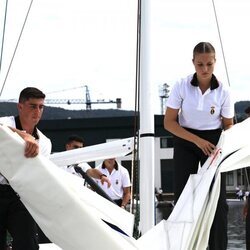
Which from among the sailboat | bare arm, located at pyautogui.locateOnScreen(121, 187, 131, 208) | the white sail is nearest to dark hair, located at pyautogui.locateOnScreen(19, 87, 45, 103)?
the sailboat

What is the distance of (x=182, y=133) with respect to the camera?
4.18 meters

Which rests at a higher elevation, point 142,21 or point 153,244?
point 142,21

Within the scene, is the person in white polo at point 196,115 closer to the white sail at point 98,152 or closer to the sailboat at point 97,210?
the sailboat at point 97,210

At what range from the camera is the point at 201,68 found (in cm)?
409

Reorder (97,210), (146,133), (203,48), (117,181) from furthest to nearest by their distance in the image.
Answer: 1. (117,181)
2. (146,133)
3. (203,48)
4. (97,210)

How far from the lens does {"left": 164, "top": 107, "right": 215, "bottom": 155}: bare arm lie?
13.2ft

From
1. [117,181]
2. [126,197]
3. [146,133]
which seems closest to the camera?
[146,133]

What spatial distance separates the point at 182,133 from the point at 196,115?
0.57 feet

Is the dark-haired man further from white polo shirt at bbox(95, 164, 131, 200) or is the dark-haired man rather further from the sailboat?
white polo shirt at bbox(95, 164, 131, 200)

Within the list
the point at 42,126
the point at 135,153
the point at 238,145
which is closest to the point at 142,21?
the point at 135,153

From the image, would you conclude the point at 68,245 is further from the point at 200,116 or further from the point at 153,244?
the point at 200,116

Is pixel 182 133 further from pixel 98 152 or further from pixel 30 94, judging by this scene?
pixel 98 152

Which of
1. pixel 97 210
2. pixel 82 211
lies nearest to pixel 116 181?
pixel 97 210

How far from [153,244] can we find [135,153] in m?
2.25
